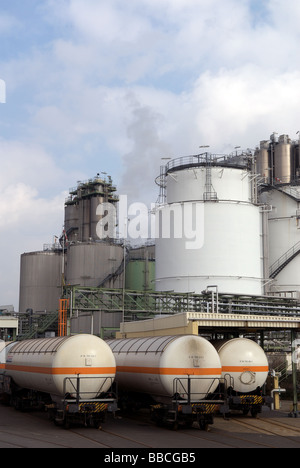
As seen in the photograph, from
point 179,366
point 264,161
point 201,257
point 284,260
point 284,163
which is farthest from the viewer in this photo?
point 264,161

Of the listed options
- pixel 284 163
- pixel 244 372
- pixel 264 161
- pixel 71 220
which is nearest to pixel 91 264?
pixel 71 220

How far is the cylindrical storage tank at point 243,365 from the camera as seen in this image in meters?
22.7

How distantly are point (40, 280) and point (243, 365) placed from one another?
42.5 metres

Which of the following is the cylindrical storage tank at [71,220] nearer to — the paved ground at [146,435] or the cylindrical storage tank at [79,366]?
the paved ground at [146,435]

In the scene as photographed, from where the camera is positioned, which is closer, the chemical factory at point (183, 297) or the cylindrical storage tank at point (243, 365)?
the chemical factory at point (183, 297)

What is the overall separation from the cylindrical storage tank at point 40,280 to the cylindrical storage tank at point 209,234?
700 inches

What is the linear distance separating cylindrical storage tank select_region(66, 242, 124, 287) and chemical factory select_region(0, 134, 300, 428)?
108 millimetres

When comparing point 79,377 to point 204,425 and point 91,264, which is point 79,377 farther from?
point 91,264

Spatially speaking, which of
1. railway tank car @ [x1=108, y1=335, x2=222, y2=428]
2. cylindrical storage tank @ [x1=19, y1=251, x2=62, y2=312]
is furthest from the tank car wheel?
cylindrical storage tank @ [x1=19, y1=251, x2=62, y2=312]

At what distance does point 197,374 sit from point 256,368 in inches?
164

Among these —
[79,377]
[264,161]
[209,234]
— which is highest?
[264,161]

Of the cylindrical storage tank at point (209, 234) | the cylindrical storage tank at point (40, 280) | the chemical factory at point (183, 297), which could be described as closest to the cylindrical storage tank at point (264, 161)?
the chemical factory at point (183, 297)

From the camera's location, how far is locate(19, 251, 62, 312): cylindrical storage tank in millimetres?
61125

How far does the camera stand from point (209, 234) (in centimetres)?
4538
